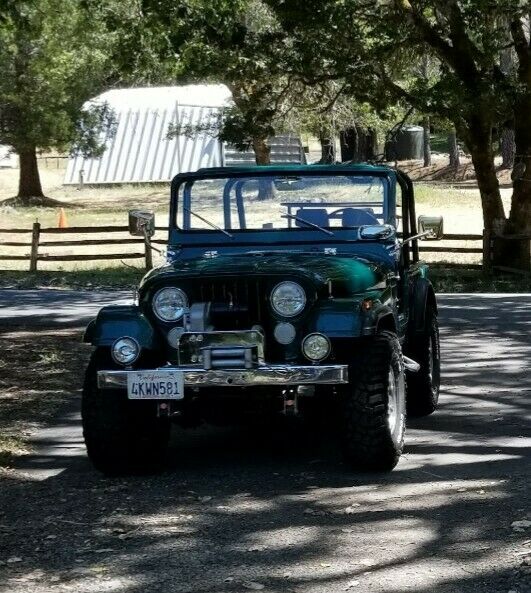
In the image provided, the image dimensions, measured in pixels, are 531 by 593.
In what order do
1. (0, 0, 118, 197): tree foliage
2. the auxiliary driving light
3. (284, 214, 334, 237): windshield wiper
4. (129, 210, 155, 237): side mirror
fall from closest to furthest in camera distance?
1. the auxiliary driving light
2. (284, 214, 334, 237): windshield wiper
3. (129, 210, 155, 237): side mirror
4. (0, 0, 118, 197): tree foliage

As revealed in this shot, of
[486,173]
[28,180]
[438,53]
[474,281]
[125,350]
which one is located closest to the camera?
[125,350]

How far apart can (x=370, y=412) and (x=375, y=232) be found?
164cm

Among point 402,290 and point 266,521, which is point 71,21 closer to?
point 402,290

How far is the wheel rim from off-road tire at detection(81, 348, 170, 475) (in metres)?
1.32

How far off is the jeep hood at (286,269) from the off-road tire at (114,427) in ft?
2.14

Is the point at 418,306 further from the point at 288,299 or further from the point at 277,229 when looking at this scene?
the point at 288,299

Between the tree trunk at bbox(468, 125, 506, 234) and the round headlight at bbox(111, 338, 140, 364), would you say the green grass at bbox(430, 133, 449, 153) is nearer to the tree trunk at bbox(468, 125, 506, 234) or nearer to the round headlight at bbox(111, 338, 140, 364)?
the tree trunk at bbox(468, 125, 506, 234)

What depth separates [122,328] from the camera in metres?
7.88

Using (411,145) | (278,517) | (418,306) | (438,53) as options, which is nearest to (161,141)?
(411,145)

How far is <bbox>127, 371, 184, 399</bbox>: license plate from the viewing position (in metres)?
7.54

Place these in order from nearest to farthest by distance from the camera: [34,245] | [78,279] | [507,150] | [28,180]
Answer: [78,279]
[34,245]
[28,180]
[507,150]

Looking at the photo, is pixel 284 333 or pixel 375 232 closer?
pixel 284 333

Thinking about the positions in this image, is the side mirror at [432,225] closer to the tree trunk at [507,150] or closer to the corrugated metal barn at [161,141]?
the corrugated metal barn at [161,141]

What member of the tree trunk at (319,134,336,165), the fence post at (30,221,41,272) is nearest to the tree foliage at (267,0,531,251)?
the fence post at (30,221,41,272)
